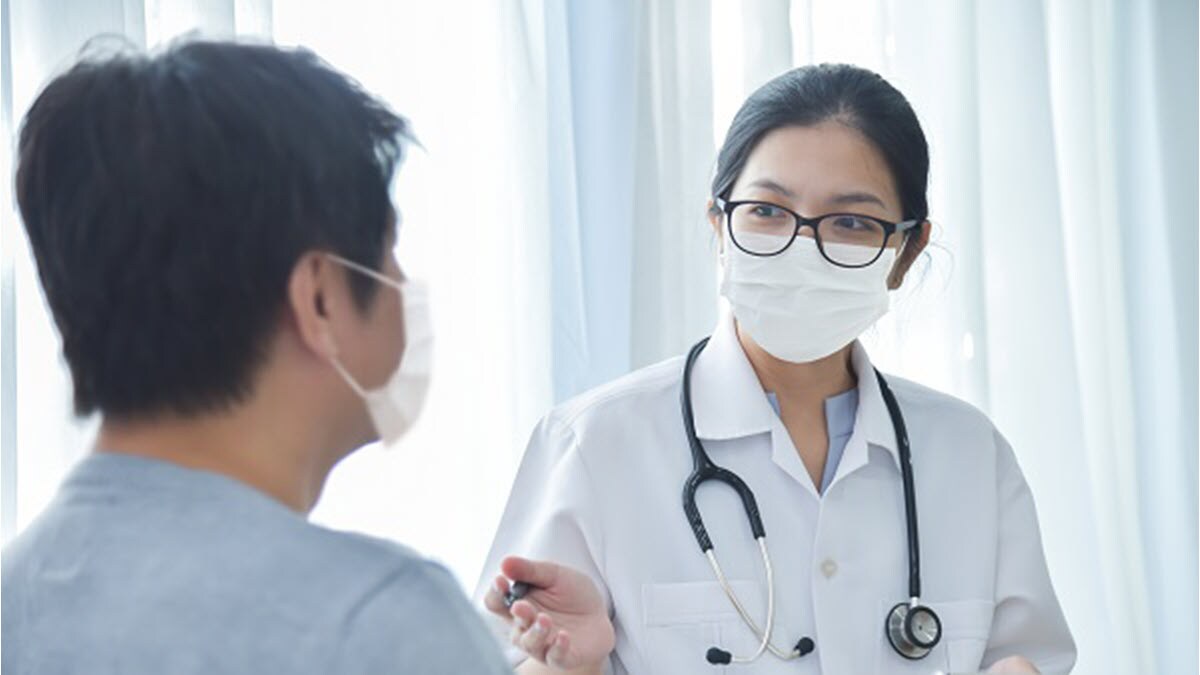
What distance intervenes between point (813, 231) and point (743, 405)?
0.22m

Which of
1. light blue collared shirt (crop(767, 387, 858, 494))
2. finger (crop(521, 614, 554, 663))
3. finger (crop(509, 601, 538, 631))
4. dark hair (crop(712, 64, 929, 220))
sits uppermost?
dark hair (crop(712, 64, 929, 220))

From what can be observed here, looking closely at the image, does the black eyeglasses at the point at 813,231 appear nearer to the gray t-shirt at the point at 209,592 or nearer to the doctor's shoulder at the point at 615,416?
the doctor's shoulder at the point at 615,416

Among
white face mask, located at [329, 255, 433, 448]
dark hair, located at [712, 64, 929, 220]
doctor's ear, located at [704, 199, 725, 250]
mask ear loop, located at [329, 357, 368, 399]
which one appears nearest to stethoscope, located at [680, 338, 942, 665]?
doctor's ear, located at [704, 199, 725, 250]

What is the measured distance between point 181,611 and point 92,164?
269 mm

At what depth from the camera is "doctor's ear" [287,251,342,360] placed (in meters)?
0.96

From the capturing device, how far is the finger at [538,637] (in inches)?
55.0

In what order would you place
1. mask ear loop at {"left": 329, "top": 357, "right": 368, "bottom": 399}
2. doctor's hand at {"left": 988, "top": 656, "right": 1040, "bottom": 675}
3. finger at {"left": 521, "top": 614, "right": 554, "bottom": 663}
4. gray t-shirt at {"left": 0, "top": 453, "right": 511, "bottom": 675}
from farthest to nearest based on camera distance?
doctor's hand at {"left": 988, "top": 656, "right": 1040, "bottom": 675} < finger at {"left": 521, "top": 614, "right": 554, "bottom": 663} < mask ear loop at {"left": 329, "top": 357, "right": 368, "bottom": 399} < gray t-shirt at {"left": 0, "top": 453, "right": 511, "bottom": 675}

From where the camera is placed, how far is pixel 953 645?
1823 mm

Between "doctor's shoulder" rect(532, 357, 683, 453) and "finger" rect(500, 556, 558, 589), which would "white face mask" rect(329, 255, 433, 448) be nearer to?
"finger" rect(500, 556, 558, 589)

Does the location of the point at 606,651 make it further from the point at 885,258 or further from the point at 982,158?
the point at 982,158

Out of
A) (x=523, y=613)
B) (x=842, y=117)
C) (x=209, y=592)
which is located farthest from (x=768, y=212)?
(x=209, y=592)

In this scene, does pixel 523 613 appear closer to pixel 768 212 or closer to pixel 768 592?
pixel 768 592

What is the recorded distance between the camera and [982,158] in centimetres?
265

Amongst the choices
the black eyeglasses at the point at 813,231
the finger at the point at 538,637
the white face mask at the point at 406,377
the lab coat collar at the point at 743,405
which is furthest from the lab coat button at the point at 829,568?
the white face mask at the point at 406,377
